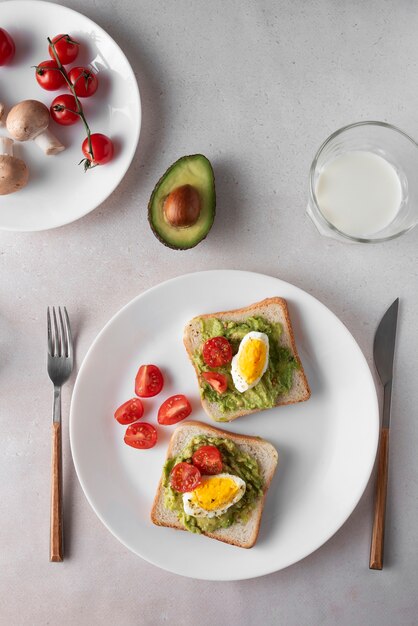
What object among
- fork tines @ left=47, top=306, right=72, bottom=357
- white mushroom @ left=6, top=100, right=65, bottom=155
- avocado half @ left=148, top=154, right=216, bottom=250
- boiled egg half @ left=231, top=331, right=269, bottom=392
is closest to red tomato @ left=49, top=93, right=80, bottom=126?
white mushroom @ left=6, top=100, right=65, bottom=155

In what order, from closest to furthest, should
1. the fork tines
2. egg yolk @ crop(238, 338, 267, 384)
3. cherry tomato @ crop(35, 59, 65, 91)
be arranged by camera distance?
1. egg yolk @ crop(238, 338, 267, 384)
2. cherry tomato @ crop(35, 59, 65, 91)
3. the fork tines

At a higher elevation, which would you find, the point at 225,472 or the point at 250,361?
the point at 250,361

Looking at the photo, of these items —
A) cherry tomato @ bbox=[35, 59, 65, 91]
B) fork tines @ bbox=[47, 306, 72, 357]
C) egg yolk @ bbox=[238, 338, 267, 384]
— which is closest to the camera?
egg yolk @ bbox=[238, 338, 267, 384]

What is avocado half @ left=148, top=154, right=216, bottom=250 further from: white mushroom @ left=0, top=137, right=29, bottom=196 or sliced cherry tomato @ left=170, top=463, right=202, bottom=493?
sliced cherry tomato @ left=170, top=463, right=202, bottom=493

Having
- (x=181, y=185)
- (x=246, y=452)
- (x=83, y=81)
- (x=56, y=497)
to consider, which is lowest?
(x=56, y=497)

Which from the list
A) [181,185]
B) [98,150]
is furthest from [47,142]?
[181,185]

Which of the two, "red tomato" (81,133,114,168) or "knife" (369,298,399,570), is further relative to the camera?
"knife" (369,298,399,570)

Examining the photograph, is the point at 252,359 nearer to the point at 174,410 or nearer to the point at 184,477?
the point at 174,410
